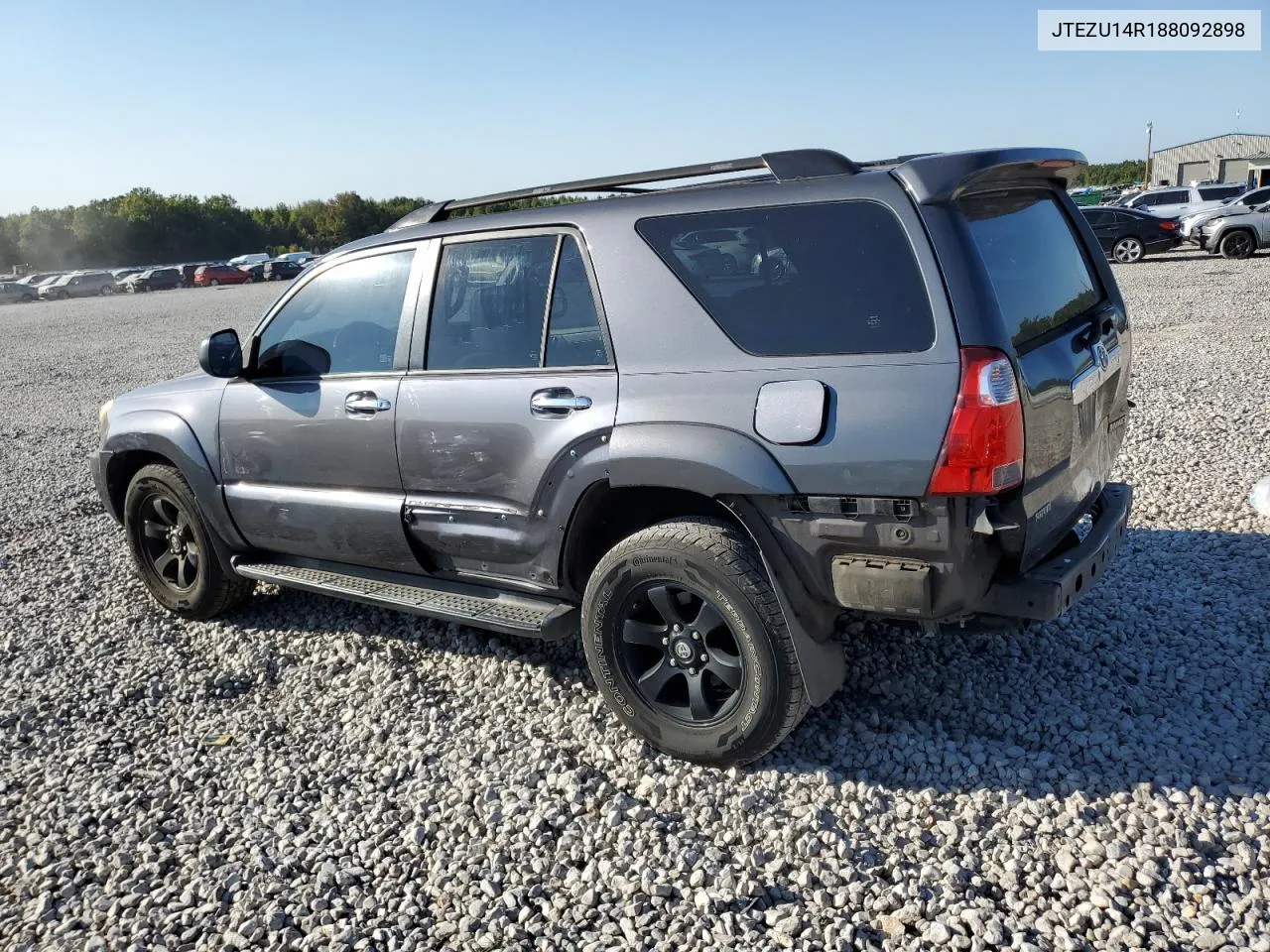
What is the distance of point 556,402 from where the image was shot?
3.47 meters

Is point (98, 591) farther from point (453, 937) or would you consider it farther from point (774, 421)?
point (774, 421)

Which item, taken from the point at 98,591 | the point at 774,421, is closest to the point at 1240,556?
the point at 774,421

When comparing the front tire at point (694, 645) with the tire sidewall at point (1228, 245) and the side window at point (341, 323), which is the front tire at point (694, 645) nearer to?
the side window at point (341, 323)

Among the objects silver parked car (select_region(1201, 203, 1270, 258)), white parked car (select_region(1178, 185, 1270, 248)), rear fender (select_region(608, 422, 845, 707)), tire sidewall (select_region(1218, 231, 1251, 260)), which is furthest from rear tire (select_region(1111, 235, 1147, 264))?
rear fender (select_region(608, 422, 845, 707))

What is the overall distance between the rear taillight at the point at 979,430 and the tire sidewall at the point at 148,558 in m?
3.61

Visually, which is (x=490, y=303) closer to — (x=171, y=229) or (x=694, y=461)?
(x=694, y=461)

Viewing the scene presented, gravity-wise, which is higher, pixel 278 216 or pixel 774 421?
pixel 278 216

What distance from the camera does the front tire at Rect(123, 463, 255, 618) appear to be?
486 centimetres

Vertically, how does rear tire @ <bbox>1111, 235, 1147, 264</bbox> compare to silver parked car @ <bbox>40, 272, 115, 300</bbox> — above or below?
below

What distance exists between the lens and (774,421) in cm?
301

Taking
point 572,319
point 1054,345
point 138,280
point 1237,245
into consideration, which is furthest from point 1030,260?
point 138,280

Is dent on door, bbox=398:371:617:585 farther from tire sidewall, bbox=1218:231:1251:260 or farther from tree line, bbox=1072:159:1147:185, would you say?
tree line, bbox=1072:159:1147:185

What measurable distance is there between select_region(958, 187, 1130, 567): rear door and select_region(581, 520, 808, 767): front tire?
85 centimetres

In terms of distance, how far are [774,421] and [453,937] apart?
A: 68.0 inches
